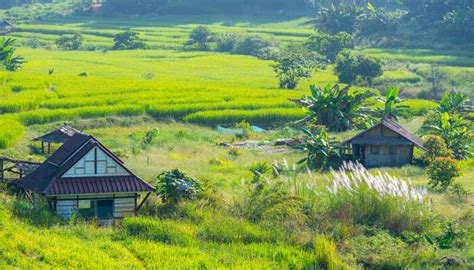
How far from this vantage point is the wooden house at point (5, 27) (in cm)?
8312

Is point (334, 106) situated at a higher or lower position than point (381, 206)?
higher

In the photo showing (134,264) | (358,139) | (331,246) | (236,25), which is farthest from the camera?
(236,25)

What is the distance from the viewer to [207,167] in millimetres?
34188

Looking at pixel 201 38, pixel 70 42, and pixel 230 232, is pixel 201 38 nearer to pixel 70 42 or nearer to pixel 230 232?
pixel 70 42

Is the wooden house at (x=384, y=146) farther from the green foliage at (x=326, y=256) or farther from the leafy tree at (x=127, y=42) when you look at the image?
the leafy tree at (x=127, y=42)

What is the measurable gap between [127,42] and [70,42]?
14.5ft

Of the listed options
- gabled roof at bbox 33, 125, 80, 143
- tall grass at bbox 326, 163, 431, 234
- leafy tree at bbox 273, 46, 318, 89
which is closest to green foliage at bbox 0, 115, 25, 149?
A: gabled roof at bbox 33, 125, 80, 143

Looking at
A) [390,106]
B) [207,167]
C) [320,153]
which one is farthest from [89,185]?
[390,106]

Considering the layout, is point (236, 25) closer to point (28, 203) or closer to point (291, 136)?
point (291, 136)

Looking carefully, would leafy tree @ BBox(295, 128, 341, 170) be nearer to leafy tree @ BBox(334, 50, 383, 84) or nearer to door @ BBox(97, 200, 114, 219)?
door @ BBox(97, 200, 114, 219)

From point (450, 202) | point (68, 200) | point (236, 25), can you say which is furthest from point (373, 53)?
point (68, 200)

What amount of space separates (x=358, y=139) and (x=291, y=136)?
7146 millimetres

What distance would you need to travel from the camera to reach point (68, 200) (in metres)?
25.2

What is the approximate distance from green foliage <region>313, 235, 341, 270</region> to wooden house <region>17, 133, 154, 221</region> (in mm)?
5070
